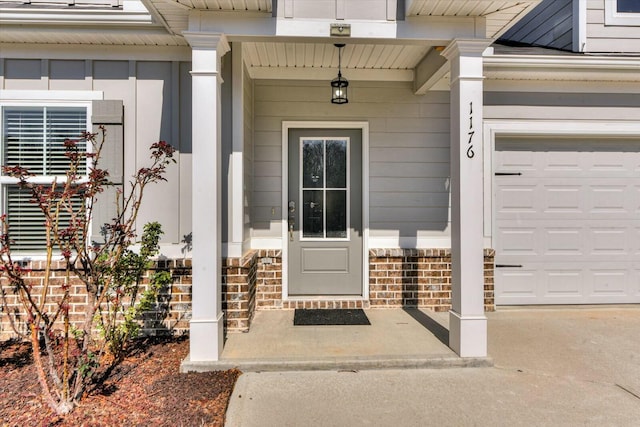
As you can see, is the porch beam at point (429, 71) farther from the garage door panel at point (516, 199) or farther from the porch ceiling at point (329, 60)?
the garage door panel at point (516, 199)

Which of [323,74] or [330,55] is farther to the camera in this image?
[323,74]

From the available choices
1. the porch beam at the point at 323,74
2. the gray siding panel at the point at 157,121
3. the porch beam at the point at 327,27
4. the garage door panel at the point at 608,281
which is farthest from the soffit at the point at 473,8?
the garage door panel at the point at 608,281

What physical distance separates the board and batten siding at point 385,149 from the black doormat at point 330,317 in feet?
2.81

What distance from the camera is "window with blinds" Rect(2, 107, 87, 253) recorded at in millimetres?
3523

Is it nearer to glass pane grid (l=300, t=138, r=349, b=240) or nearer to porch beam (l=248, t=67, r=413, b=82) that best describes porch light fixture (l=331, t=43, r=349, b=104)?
porch beam (l=248, t=67, r=413, b=82)

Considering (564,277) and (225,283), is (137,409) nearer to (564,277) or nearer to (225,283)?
(225,283)

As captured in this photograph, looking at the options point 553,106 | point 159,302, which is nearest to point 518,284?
point 553,106

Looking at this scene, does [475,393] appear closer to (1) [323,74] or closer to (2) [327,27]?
(2) [327,27]

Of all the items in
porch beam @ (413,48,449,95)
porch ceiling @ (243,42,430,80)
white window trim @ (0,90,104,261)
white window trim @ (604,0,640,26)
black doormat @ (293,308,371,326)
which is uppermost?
white window trim @ (604,0,640,26)

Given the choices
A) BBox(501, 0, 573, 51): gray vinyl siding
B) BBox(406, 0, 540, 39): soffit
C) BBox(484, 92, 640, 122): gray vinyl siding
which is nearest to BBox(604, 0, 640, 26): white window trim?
BBox(501, 0, 573, 51): gray vinyl siding

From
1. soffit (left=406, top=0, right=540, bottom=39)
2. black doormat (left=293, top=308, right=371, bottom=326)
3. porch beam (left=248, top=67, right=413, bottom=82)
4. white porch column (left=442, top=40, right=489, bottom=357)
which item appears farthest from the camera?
porch beam (left=248, top=67, right=413, bottom=82)

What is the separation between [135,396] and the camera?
8.15 feet

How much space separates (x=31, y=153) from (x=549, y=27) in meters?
5.89

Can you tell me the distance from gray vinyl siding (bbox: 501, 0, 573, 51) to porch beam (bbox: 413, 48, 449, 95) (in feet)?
6.05
